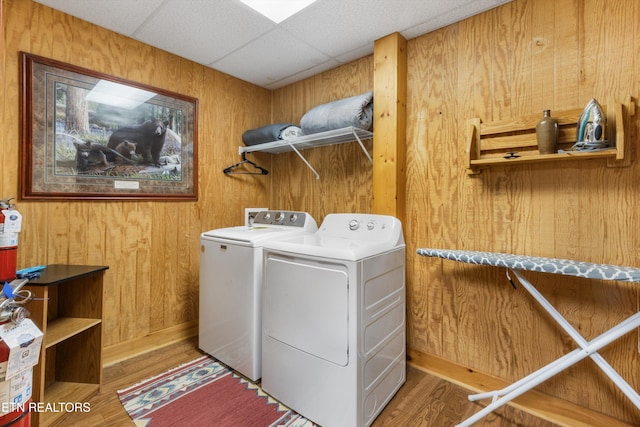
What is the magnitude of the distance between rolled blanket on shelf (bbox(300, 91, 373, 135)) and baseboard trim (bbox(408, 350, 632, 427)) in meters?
→ 1.71

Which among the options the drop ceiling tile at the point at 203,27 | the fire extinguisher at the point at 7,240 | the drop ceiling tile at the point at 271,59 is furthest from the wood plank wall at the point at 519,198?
the fire extinguisher at the point at 7,240

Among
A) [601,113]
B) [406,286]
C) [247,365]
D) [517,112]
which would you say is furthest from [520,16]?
[247,365]

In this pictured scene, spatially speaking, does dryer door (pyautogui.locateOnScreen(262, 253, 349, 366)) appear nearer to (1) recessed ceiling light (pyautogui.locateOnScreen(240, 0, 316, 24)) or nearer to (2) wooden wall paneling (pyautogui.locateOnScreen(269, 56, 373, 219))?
(2) wooden wall paneling (pyautogui.locateOnScreen(269, 56, 373, 219))

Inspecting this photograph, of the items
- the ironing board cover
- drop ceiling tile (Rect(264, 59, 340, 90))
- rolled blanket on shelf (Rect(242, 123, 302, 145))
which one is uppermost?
drop ceiling tile (Rect(264, 59, 340, 90))

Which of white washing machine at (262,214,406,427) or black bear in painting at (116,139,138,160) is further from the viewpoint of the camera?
black bear in painting at (116,139,138,160)

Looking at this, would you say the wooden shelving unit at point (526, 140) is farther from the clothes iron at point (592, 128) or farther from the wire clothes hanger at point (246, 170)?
the wire clothes hanger at point (246, 170)

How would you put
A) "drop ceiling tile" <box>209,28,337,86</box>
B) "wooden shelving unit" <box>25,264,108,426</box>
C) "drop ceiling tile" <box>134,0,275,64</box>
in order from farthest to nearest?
"drop ceiling tile" <box>209,28,337,86</box> < "drop ceiling tile" <box>134,0,275,64</box> < "wooden shelving unit" <box>25,264,108,426</box>

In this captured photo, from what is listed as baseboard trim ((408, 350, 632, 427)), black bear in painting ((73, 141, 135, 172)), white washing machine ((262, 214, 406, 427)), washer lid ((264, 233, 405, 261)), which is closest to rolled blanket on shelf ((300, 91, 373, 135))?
white washing machine ((262, 214, 406, 427))

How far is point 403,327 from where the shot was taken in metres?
1.97

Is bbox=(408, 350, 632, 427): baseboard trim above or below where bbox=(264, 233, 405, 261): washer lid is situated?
below

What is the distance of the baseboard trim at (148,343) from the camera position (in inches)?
84.0

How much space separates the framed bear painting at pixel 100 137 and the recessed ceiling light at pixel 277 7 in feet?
3.33

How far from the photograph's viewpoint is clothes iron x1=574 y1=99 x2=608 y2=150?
141 cm

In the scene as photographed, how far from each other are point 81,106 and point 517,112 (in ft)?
9.03
